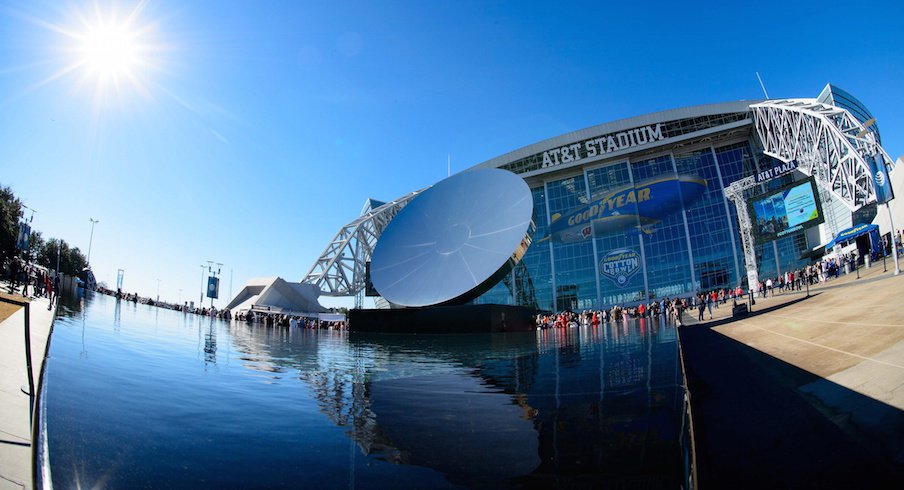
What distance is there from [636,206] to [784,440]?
7053cm

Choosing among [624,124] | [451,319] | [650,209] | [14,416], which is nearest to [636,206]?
[650,209]

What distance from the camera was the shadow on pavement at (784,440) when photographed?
3098 millimetres

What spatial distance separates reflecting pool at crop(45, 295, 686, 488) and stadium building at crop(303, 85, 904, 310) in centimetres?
5408

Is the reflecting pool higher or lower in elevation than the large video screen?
lower

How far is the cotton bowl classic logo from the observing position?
65750 millimetres

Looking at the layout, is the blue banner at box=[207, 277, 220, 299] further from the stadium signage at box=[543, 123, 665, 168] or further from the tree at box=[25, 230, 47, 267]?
the stadium signage at box=[543, 123, 665, 168]

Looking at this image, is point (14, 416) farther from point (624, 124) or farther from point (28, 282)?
point (624, 124)

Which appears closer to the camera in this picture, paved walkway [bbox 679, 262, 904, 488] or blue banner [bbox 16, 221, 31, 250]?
paved walkway [bbox 679, 262, 904, 488]

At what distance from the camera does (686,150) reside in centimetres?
6800

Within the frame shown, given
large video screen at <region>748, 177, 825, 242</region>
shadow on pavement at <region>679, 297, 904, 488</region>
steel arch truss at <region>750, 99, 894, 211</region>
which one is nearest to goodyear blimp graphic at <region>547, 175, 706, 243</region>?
steel arch truss at <region>750, 99, 894, 211</region>

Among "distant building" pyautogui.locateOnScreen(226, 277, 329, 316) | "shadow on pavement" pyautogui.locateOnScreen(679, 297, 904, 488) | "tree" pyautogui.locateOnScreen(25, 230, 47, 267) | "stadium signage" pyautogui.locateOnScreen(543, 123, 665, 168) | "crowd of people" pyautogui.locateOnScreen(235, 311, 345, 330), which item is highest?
"stadium signage" pyautogui.locateOnScreen(543, 123, 665, 168)

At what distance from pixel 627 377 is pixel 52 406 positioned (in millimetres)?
8136

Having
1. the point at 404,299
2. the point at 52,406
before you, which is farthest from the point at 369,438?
the point at 404,299

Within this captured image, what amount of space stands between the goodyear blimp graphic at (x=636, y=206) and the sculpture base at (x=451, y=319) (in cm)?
4161
